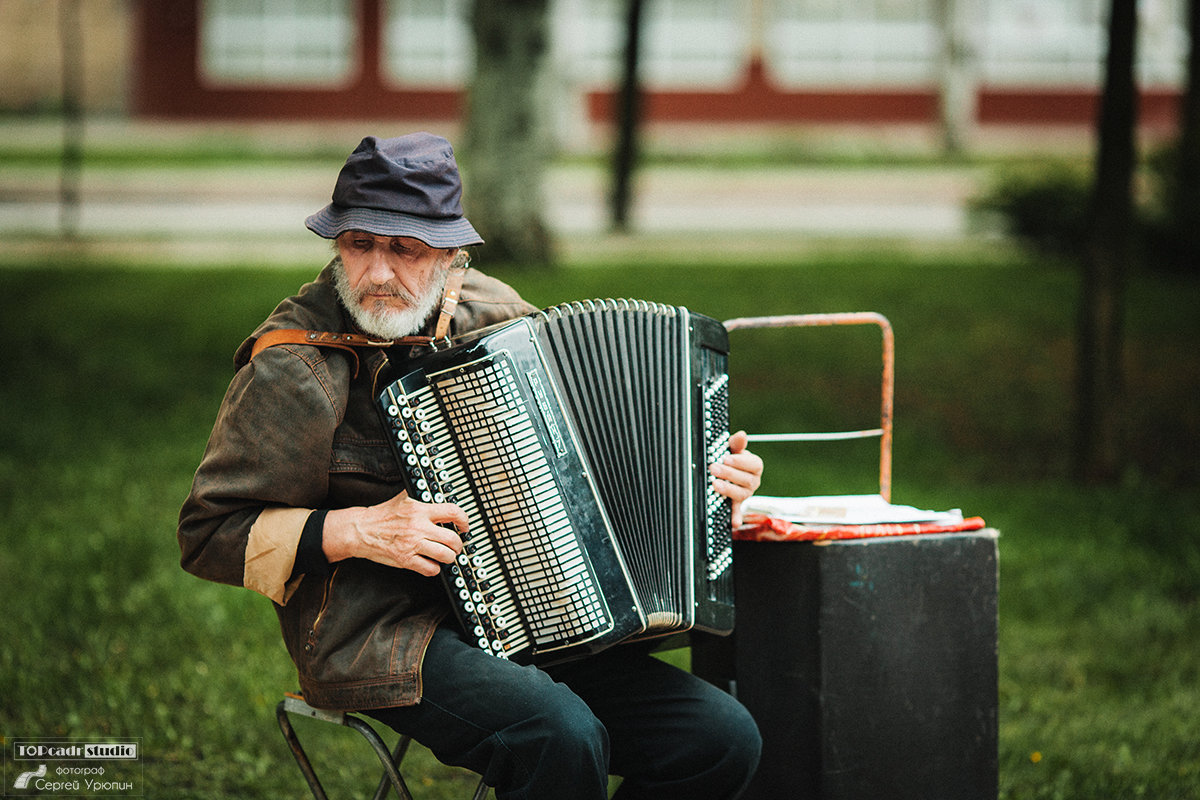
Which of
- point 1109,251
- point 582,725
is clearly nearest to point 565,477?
point 582,725

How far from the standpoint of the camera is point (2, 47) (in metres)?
27.1

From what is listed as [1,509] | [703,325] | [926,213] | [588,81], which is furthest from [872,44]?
[703,325]

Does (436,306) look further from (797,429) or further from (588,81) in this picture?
(588,81)

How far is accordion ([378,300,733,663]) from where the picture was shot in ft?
9.18

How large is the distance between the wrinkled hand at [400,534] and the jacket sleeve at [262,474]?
0.08 m

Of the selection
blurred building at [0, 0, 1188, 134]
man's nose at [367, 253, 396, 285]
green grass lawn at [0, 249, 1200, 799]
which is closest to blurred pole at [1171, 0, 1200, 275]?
green grass lawn at [0, 249, 1200, 799]

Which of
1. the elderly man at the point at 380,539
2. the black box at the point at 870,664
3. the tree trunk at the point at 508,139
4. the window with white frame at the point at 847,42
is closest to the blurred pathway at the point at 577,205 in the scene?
the tree trunk at the point at 508,139

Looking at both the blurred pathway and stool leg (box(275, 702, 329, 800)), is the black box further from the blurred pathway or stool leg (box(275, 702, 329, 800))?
the blurred pathway

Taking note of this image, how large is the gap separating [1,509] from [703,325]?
4494 millimetres

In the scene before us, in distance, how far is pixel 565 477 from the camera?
9.36 ft

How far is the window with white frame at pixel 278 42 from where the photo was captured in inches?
1024

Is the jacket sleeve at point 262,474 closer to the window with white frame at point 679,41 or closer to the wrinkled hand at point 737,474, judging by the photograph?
the wrinkled hand at point 737,474

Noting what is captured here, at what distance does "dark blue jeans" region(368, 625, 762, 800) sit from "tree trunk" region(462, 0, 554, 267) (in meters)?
7.67

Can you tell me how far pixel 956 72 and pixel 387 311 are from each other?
2409 cm
